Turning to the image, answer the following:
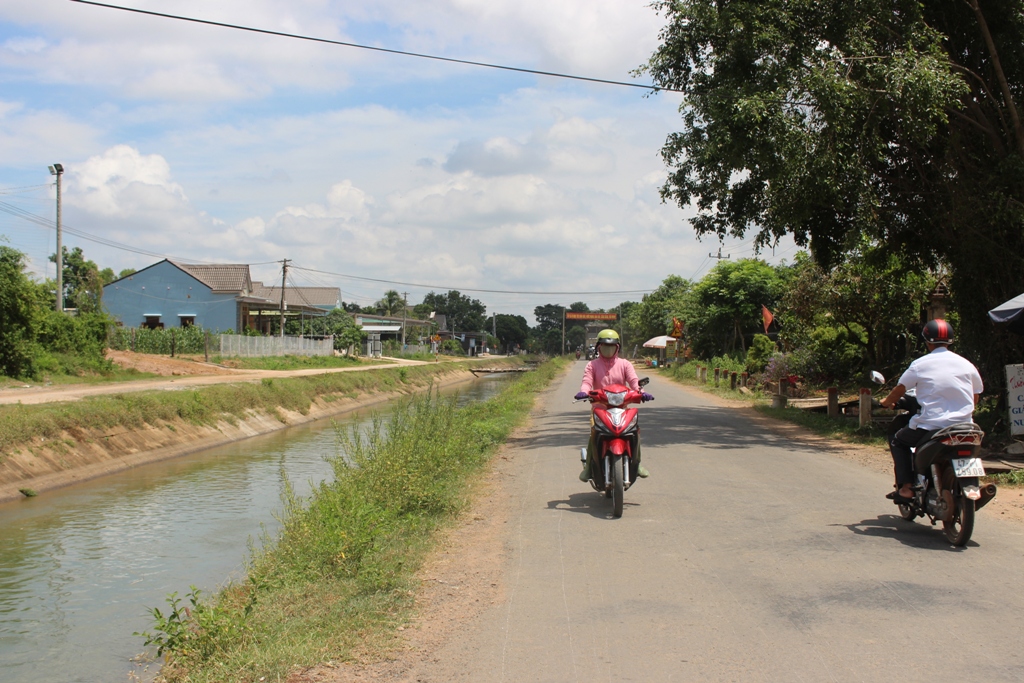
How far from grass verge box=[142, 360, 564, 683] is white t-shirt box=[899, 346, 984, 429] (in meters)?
4.39

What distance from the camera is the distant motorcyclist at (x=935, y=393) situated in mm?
7109

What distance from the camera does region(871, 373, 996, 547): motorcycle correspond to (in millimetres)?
6816

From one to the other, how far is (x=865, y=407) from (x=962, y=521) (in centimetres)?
1059

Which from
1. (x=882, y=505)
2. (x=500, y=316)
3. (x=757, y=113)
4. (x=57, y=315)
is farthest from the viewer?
(x=500, y=316)

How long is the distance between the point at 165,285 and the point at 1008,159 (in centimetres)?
5615

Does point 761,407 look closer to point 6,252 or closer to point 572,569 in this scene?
point 572,569

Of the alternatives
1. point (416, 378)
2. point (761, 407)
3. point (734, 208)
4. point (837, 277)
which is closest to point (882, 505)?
point (734, 208)

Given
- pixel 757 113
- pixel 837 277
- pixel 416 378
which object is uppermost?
pixel 757 113

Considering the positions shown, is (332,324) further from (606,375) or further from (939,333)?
(939,333)

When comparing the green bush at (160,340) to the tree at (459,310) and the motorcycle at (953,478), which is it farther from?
the tree at (459,310)

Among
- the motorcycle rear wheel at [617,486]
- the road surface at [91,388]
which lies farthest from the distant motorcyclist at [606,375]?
the road surface at [91,388]

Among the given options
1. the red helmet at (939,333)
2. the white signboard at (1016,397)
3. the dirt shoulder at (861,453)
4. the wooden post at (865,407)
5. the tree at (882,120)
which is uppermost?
the tree at (882,120)

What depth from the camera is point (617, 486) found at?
8297mm

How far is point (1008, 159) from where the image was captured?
14.2 meters
